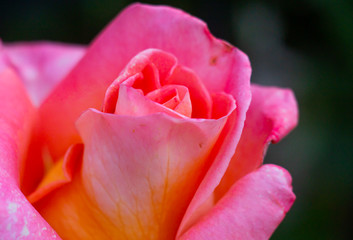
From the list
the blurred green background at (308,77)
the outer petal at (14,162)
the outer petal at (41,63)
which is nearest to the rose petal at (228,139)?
the outer petal at (14,162)

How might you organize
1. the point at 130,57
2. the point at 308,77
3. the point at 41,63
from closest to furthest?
the point at 130,57 → the point at 41,63 → the point at 308,77

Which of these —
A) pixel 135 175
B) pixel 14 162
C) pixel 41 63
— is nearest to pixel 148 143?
pixel 135 175

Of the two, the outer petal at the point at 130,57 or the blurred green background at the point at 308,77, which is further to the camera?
the blurred green background at the point at 308,77

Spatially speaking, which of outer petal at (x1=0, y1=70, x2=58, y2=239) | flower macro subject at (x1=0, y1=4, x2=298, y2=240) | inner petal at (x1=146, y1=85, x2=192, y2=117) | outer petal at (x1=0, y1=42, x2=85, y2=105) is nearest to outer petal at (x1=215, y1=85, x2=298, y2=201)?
flower macro subject at (x1=0, y1=4, x2=298, y2=240)

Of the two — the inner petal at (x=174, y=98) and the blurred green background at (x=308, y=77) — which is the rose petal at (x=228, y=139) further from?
the blurred green background at (x=308, y=77)

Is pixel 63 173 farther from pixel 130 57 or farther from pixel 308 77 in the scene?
pixel 308 77

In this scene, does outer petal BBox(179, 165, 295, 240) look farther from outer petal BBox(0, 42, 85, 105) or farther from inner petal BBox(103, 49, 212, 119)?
outer petal BBox(0, 42, 85, 105)

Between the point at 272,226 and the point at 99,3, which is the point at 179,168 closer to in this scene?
the point at 272,226
